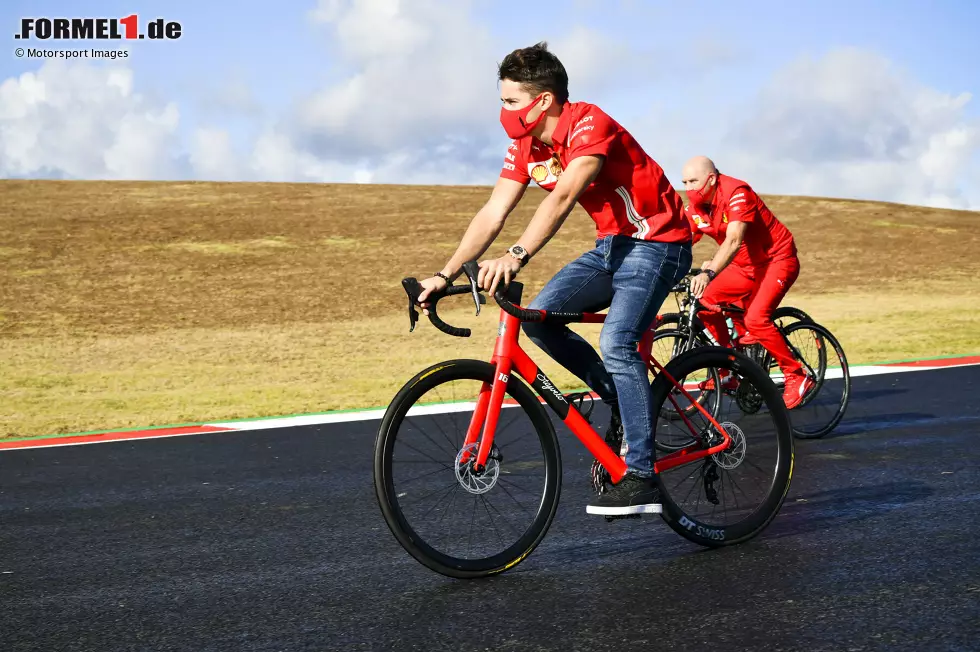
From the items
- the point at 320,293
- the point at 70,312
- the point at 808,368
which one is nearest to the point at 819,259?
the point at 320,293

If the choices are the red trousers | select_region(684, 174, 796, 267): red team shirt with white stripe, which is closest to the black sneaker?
select_region(684, 174, 796, 267): red team shirt with white stripe

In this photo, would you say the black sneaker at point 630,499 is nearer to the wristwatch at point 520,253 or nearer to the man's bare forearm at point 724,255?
the wristwatch at point 520,253

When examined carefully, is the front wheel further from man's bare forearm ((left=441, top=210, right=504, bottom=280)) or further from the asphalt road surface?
man's bare forearm ((left=441, top=210, right=504, bottom=280))

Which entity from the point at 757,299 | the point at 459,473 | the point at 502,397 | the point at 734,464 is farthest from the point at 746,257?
the point at 459,473

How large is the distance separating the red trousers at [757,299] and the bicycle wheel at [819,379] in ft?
0.58

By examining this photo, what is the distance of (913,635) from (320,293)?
21.9m

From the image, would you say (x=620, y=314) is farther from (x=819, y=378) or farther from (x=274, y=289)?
(x=274, y=289)

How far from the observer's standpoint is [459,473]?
4523 millimetres

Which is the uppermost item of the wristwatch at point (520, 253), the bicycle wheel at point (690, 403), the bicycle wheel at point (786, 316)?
the wristwatch at point (520, 253)

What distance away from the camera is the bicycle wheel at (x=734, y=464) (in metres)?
5.04

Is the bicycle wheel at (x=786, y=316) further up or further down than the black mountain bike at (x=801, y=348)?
further up

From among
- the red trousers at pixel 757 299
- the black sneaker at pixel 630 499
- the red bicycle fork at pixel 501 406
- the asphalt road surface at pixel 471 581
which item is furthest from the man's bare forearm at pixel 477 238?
the red trousers at pixel 757 299

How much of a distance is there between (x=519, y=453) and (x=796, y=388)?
3903 mm

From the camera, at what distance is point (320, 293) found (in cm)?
2495
